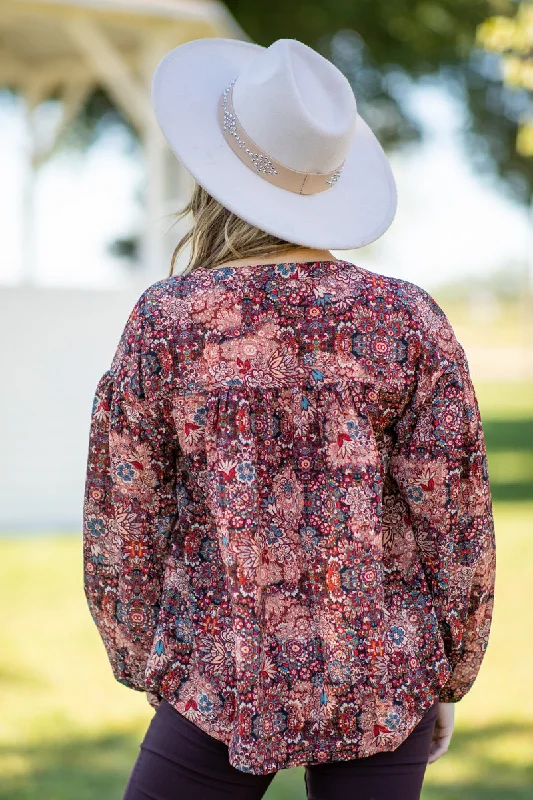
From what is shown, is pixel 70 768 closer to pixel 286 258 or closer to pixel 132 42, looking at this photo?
pixel 286 258

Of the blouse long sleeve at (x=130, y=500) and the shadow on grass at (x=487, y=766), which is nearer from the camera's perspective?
the blouse long sleeve at (x=130, y=500)

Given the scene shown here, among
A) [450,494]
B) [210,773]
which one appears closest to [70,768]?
[210,773]

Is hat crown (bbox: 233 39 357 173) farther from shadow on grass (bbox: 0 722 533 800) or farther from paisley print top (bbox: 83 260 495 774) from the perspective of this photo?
shadow on grass (bbox: 0 722 533 800)

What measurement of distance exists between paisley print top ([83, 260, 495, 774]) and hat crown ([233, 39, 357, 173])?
0.21m

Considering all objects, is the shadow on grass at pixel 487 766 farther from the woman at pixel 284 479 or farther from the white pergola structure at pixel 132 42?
the white pergola structure at pixel 132 42

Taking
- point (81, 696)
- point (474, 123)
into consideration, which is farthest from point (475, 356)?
point (81, 696)

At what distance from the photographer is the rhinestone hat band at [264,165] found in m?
1.93

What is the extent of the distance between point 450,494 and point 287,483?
1.02 feet

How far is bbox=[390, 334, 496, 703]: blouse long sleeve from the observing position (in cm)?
191

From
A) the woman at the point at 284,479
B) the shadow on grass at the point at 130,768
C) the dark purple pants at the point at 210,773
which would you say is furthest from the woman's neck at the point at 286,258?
the shadow on grass at the point at 130,768

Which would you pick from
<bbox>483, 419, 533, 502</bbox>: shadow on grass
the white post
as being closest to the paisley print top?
the white post

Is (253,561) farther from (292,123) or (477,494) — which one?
(292,123)

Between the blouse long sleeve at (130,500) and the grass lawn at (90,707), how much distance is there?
1981mm

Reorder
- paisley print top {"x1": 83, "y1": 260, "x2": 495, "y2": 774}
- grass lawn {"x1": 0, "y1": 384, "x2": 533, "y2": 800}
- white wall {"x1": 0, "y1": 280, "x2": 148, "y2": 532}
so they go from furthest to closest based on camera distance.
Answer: white wall {"x1": 0, "y1": 280, "x2": 148, "y2": 532}, grass lawn {"x1": 0, "y1": 384, "x2": 533, "y2": 800}, paisley print top {"x1": 83, "y1": 260, "x2": 495, "y2": 774}
